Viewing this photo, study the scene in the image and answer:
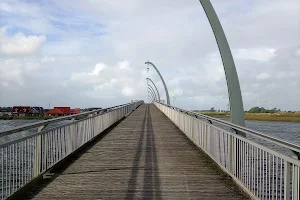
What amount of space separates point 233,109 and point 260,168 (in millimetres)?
3732

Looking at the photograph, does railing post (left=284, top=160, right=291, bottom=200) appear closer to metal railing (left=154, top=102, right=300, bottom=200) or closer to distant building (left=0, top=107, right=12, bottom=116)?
metal railing (left=154, top=102, right=300, bottom=200)

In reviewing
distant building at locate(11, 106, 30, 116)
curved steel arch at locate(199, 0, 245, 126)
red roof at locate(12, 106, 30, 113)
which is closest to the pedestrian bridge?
curved steel arch at locate(199, 0, 245, 126)

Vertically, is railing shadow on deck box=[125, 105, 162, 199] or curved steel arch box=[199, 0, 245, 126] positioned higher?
curved steel arch box=[199, 0, 245, 126]

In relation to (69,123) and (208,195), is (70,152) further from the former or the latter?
(208,195)

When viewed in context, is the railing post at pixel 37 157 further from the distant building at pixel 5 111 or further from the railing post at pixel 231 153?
the distant building at pixel 5 111

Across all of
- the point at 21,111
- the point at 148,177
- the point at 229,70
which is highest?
the point at 229,70

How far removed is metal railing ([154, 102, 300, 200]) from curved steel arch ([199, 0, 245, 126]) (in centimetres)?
63

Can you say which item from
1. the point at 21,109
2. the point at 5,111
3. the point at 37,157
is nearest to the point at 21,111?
the point at 21,109

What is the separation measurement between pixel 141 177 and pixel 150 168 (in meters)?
1.00

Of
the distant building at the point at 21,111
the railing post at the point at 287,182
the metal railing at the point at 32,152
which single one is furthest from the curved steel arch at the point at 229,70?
the distant building at the point at 21,111

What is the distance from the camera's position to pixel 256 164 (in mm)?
6039

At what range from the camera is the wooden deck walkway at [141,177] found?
640cm

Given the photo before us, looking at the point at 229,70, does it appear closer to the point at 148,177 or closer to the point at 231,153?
the point at 231,153

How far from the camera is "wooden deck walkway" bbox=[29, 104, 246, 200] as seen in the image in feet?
21.0
